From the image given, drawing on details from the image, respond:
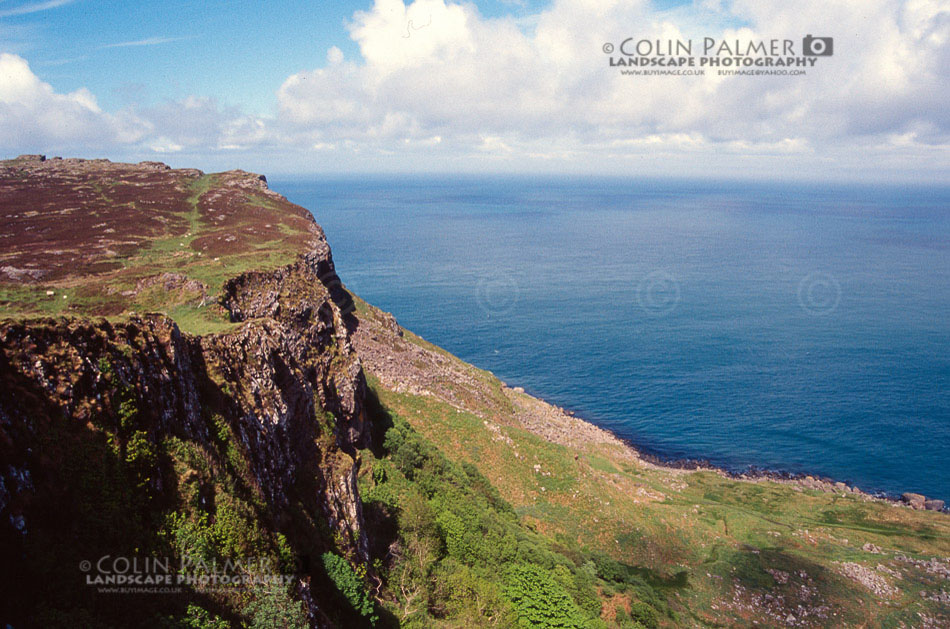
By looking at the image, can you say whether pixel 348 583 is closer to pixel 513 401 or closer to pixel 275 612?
pixel 275 612

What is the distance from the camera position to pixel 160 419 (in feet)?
56.0

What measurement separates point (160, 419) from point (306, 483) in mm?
9545

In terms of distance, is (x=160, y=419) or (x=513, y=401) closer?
(x=160, y=419)

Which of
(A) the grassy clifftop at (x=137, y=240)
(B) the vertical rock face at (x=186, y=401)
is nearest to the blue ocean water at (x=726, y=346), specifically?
(A) the grassy clifftop at (x=137, y=240)

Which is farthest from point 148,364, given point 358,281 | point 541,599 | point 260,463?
point 358,281

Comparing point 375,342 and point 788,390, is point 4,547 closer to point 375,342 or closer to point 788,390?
point 375,342

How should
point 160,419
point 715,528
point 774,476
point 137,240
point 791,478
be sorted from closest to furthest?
point 160,419 → point 715,528 → point 137,240 → point 791,478 → point 774,476

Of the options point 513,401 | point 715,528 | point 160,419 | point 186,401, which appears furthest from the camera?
point 513,401

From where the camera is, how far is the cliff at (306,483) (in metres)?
14.3

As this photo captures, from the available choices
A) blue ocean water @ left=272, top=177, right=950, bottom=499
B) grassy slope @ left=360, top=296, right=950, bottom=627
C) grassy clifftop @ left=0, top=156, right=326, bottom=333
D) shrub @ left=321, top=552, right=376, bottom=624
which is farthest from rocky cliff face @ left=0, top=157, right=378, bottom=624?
blue ocean water @ left=272, top=177, right=950, bottom=499

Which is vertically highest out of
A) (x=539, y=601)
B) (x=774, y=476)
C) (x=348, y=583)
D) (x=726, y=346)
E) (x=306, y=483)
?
(x=306, y=483)

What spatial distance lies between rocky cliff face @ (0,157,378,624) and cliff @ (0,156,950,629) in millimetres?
75

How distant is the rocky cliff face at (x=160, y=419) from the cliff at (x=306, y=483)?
2.9 inches

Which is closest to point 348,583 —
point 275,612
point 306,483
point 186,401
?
point 306,483
